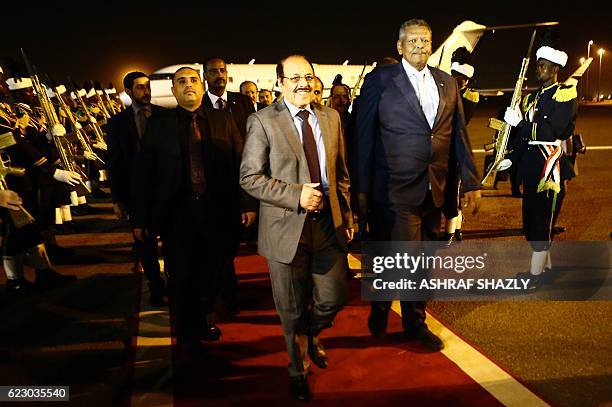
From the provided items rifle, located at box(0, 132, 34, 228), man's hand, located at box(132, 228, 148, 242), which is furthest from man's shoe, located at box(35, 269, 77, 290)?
man's hand, located at box(132, 228, 148, 242)

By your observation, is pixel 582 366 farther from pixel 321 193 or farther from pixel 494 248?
pixel 494 248

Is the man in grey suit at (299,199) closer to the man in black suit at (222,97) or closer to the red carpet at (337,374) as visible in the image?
the red carpet at (337,374)

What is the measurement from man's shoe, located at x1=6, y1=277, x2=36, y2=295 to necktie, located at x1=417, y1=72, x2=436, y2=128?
4569 mm

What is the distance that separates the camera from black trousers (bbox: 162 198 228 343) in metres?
3.84

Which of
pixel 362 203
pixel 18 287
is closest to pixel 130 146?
pixel 18 287

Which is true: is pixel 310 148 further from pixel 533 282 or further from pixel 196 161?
pixel 533 282

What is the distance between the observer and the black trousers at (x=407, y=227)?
378cm

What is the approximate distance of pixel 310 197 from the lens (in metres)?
2.93

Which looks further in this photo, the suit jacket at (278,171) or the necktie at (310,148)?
the necktie at (310,148)

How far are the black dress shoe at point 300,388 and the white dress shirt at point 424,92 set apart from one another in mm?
1969

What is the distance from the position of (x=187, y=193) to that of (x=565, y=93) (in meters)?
3.47

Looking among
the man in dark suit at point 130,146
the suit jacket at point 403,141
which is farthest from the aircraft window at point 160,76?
the suit jacket at point 403,141

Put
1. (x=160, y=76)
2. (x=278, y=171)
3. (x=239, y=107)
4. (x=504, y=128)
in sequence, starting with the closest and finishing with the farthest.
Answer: (x=278, y=171), (x=239, y=107), (x=504, y=128), (x=160, y=76)

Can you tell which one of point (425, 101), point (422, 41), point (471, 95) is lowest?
point (425, 101)
